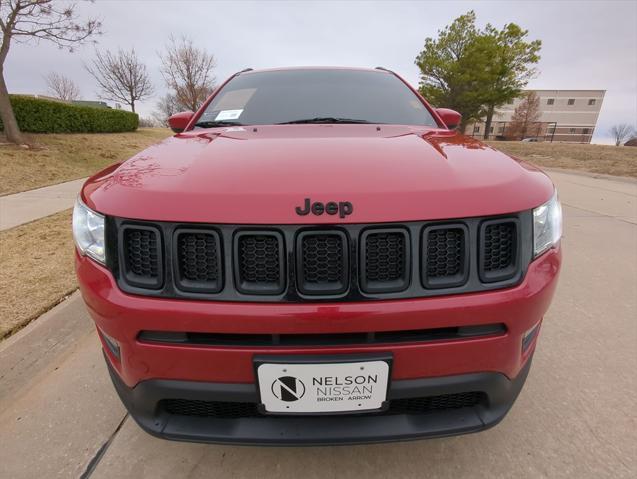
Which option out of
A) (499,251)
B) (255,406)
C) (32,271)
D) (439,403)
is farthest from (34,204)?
(499,251)

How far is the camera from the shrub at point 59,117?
11.6 metres

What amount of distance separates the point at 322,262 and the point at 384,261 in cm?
18

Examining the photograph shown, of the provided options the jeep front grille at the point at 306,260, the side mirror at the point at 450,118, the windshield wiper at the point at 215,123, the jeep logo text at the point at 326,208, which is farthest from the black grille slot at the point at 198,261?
the side mirror at the point at 450,118

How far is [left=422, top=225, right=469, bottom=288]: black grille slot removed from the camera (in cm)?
105

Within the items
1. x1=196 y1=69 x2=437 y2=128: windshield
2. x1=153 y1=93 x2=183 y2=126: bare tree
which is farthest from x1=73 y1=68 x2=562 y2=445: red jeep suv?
x1=153 y1=93 x2=183 y2=126: bare tree

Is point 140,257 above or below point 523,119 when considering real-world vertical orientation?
above

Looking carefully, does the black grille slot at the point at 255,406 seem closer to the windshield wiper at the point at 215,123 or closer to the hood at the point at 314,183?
the hood at the point at 314,183

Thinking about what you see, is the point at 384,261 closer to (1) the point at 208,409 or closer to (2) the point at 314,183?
(2) the point at 314,183

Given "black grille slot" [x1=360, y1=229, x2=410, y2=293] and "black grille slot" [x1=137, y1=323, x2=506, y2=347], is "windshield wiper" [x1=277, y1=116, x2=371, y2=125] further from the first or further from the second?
"black grille slot" [x1=137, y1=323, x2=506, y2=347]

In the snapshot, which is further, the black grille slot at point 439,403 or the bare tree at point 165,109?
the bare tree at point 165,109

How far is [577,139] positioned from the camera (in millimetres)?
64125

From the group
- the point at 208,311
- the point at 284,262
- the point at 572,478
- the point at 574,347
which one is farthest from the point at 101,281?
the point at 574,347

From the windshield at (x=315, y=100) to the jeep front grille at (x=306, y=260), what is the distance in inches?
42.4

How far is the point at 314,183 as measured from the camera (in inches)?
41.7
